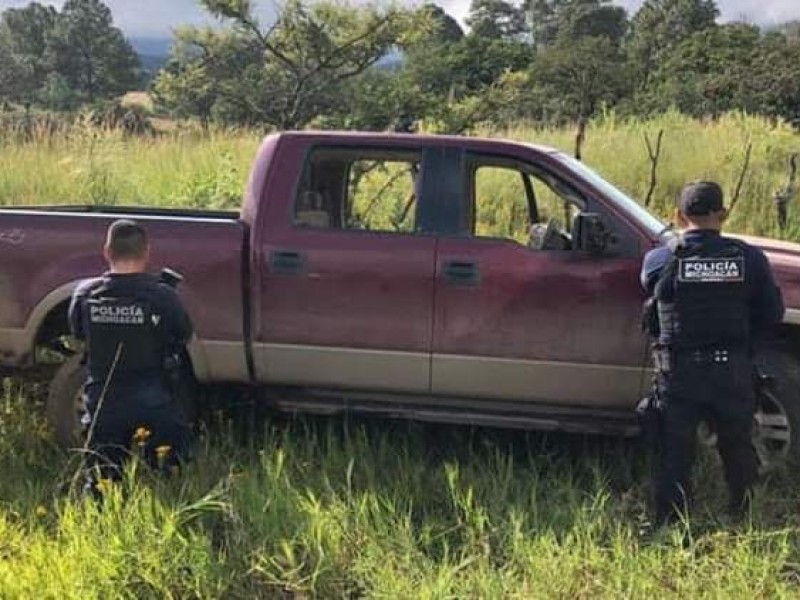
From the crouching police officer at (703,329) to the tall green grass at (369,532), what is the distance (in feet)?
1.21

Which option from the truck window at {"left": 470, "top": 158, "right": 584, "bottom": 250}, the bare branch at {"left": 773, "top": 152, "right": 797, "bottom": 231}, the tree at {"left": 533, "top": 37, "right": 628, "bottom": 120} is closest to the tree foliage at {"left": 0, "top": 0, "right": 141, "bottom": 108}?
the tree at {"left": 533, "top": 37, "right": 628, "bottom": 120}

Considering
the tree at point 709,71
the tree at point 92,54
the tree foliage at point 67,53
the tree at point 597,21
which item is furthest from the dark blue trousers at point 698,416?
the tree at point 597,21

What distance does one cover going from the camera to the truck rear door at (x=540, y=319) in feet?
16.7

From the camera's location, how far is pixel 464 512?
15.3 ft

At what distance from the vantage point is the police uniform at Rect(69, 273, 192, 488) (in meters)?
4.52

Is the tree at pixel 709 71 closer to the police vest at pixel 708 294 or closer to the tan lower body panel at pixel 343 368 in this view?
the tan lower body panel at pixel 343 368

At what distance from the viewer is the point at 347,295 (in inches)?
208

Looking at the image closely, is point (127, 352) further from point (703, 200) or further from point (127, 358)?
point (703, 200)

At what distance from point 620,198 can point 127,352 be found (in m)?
2.56

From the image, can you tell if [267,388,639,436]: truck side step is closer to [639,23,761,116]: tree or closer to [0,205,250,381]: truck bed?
[0,205,250,381]: truck bed

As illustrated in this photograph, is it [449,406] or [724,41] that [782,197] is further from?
[724,41]

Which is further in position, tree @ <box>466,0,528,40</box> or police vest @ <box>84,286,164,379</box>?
tree @ <box>466,0,528,40</box>

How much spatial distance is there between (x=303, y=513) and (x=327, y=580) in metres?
0.44

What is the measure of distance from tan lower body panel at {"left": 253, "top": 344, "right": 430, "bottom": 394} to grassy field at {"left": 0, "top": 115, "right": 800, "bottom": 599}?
0.31 m
